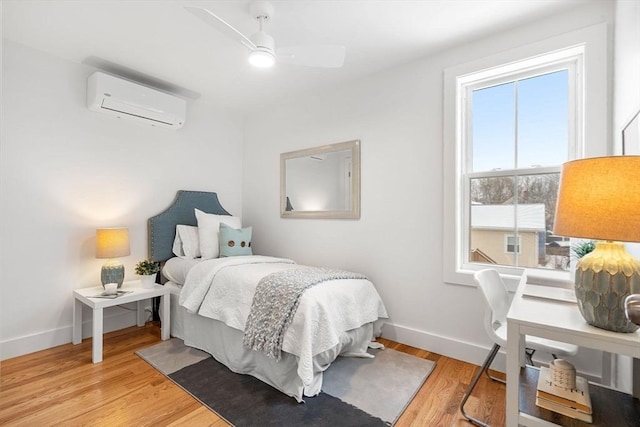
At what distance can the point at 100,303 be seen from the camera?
7.62 feet

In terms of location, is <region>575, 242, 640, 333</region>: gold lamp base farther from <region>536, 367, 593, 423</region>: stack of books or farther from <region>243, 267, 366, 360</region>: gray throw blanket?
<region>243, 267, 366, 360</region>: gray throw blanket

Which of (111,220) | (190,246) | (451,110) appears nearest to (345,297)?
(451,110)

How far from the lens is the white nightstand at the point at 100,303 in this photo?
2.29m

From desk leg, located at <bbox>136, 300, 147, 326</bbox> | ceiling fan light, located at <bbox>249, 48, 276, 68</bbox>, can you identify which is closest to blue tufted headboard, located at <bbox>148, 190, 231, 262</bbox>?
desk leg, located at <bbox>136, 300, 147, 326</bbox>

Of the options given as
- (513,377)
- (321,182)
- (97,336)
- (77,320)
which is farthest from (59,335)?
(513,377)

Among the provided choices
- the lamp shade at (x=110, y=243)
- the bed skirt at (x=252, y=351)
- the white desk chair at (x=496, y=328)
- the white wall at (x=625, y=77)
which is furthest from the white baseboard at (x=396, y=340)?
the white wall at (x=625, y=77)

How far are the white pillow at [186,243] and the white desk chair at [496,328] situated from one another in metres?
2.67

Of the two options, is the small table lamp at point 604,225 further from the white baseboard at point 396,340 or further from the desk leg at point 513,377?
the white baseboard at point 396,340

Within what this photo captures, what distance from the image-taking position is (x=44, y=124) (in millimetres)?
2527

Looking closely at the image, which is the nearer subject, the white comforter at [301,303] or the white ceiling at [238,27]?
the white comforter at [301,303]

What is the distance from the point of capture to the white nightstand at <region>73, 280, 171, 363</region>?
2.29m

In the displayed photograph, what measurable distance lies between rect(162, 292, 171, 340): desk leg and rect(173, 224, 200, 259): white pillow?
533 mm

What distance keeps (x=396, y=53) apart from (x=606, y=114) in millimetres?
1483

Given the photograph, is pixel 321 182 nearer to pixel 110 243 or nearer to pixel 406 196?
pixel 406 196
